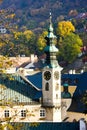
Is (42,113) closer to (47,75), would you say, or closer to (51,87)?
(51,87)

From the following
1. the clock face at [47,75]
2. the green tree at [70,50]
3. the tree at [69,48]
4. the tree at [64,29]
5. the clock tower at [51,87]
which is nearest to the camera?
the clock tower at [51,87]

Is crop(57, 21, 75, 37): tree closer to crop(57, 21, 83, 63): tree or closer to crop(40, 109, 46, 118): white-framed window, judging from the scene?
crop(57, 21, 83, 63): tree

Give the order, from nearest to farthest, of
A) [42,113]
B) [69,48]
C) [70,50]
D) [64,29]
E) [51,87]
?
1. [42,113]
2. [51,87]
3. [70,50]
4. [69,48]
5. [64,29]

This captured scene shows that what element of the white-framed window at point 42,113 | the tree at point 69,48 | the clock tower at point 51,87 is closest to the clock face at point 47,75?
the clock tower at point 51,87

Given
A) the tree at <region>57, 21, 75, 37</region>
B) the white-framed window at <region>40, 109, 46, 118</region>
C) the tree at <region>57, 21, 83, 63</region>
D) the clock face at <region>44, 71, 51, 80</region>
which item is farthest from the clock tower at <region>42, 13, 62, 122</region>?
the tree at <region>57, 21, 75, 37</region>

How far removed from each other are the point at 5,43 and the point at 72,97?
58960mm

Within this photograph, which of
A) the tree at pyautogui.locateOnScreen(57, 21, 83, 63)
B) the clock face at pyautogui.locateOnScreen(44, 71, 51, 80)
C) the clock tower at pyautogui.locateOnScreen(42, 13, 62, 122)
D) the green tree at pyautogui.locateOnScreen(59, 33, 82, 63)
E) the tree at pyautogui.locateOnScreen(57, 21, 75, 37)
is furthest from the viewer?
the tree at pyautogui.locateOnScreen(57, 21, 75, 37)

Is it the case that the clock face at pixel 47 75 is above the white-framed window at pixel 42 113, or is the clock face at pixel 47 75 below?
above

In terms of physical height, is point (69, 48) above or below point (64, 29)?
below

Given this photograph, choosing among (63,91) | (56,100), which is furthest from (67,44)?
(56,100)

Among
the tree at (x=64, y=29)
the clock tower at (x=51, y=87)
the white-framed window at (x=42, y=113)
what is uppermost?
the tree at (x=64, y=29)

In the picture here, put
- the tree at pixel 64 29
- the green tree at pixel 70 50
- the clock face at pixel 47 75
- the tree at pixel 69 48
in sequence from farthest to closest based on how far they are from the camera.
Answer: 1. the tree at pixel 64 29
2. the tree at pixel 69 48
3. the green tree at pixel 70 50
4. the clock face at pixel 47 75

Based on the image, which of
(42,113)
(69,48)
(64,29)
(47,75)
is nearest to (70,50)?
(69,48)

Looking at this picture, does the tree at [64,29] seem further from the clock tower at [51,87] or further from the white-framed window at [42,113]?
the white-framed window at [42,113]
